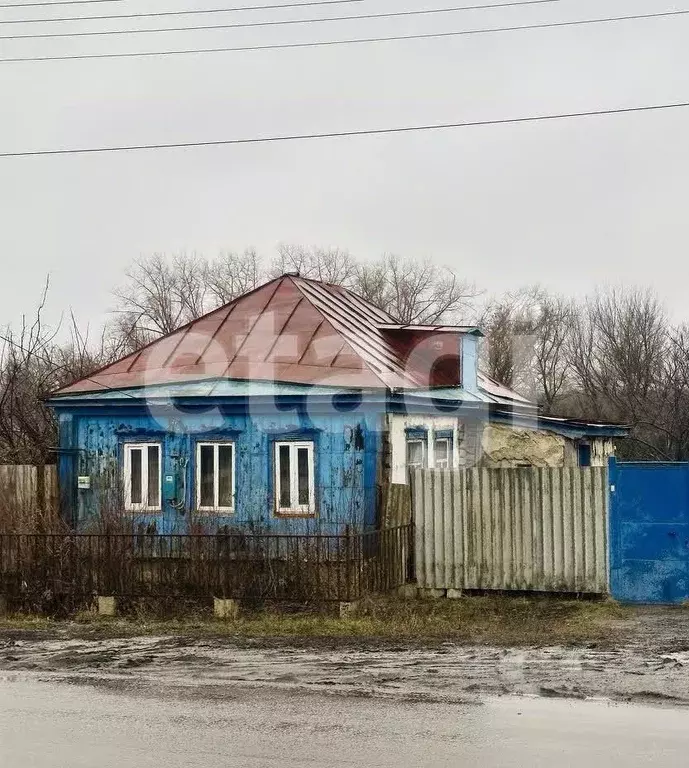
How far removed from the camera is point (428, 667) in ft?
32.4

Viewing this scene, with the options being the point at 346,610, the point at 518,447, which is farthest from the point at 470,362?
the point at 346,610

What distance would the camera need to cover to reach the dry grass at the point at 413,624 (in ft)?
38.6

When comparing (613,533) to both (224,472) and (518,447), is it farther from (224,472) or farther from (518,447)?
(518,447)

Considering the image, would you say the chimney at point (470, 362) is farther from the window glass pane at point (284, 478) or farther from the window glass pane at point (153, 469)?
the window glass pane at point (153, 469)

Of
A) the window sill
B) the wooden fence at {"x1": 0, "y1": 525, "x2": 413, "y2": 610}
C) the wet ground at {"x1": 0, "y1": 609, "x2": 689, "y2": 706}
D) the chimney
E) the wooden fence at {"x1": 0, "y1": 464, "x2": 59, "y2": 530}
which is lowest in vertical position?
the wet ground at {"x1": 0, "y1": 609, "x2": 689, "y2": 706}

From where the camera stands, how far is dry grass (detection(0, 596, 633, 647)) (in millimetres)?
11766

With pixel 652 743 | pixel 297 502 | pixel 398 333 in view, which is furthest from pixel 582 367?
pixel 652 743

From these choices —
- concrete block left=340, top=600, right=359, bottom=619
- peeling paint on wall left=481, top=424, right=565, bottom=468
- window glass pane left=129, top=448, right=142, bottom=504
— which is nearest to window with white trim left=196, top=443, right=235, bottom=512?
window glass pane left=129, top=448, right=142, bottom=504

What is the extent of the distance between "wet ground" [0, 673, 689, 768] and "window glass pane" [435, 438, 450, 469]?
1000cm

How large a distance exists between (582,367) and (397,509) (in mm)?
42514

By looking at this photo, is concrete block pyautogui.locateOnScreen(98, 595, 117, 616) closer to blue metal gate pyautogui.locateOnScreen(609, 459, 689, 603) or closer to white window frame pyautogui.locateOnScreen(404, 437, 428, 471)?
white window frame pyautogui.locateOnScreen(404, 437, 428, 471)

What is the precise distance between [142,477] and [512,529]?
6379mm

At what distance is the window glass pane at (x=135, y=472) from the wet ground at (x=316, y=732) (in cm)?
885

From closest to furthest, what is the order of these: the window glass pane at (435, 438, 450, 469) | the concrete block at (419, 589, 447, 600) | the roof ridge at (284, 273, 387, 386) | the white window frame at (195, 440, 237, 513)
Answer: the concrete block at (419, 589, 447, 600), the roof ridge at (284, 273, 387, 386), the white window frame at (195, 440, 237, 513), the window glass pane at (435, 438, 450, 469)
